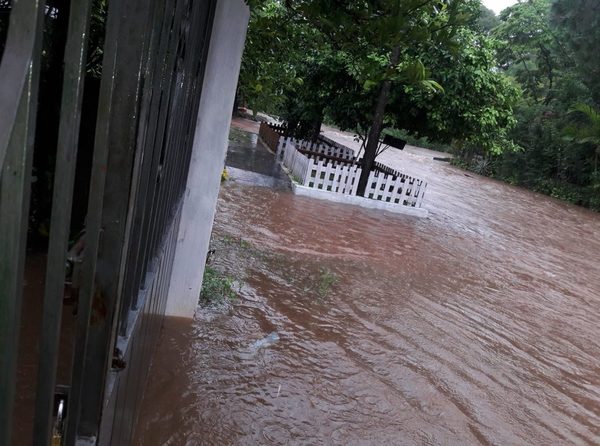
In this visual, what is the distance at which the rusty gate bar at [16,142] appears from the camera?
542 millimetres

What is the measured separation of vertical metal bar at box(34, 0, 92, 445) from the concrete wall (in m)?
3.19

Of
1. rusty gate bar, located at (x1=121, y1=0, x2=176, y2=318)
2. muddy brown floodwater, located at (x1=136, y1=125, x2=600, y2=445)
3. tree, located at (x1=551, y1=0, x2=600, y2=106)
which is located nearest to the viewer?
rusty gate bar, located at (x1=121, y1=0, x2=176, y2=318)

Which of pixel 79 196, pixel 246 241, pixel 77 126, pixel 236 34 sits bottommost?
pixel 246 241

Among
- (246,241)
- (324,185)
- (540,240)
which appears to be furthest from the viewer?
(540,240)

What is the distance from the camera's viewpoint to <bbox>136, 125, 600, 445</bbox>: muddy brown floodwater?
368cm

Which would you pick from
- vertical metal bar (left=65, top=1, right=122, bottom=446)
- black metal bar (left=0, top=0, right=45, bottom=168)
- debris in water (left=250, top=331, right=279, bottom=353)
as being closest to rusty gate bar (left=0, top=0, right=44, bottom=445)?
black metal bar (left=0, top=0, right=45, bottom=168)

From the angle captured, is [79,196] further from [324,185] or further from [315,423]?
[324,185]

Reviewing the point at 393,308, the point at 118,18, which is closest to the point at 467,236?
the point at 393,308

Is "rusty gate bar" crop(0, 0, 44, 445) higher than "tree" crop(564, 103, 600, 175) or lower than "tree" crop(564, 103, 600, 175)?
lower

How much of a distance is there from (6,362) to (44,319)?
154mm

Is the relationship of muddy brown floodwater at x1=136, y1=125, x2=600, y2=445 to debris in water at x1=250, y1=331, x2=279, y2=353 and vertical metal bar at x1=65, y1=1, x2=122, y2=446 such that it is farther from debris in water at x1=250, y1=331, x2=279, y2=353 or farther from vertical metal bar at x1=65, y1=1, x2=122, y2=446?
vertical metal bar at x1=65, y1=1, x2=122, y2=446

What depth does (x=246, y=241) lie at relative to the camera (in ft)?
24.7

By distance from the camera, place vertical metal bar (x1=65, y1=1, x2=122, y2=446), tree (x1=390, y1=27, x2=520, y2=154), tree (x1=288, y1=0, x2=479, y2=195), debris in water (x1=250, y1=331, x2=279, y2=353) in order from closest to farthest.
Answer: vertical metal bar (x1=65, y1=1, x2=122, y2=446)
tree (x1=288, y1=0, x2=479, y2=195)
debris in water (x1=250, y1=331, x2=279, y2=353)
tree (x1=390, y1=27, x2=520, y2=154)

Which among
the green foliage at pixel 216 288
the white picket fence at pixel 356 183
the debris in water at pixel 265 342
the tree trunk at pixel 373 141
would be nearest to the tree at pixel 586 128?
the white picket fence at pixel 356 183
